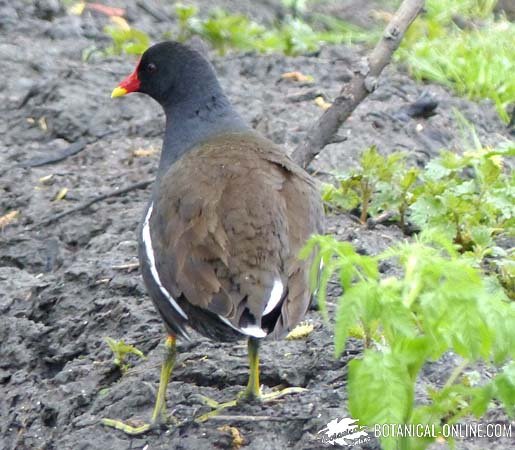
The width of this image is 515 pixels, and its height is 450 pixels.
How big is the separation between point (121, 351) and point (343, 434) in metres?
→ 1.02

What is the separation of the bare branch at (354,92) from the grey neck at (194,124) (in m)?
0.56

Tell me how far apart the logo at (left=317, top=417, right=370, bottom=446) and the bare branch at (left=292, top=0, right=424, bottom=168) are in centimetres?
194

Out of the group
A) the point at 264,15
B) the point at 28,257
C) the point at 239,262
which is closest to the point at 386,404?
the point at 239,262

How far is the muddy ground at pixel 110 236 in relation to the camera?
4117 mm

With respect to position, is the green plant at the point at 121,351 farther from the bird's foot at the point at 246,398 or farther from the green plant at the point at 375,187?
the green plant at the point at 375,187

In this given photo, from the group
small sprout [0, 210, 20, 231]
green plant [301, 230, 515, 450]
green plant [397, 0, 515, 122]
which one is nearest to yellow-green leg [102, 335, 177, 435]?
green plant [301, 230, 515, 450]

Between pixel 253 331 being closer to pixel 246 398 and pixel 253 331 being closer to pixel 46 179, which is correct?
pixel 246 398

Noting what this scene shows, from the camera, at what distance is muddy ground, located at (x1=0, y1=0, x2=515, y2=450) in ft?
13.5

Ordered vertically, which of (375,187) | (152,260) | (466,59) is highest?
(152,260)

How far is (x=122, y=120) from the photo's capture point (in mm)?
6883

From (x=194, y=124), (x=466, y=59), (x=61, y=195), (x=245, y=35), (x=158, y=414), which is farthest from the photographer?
(x=245, y=35)

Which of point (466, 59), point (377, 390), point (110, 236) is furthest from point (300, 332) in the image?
point (466, 59)

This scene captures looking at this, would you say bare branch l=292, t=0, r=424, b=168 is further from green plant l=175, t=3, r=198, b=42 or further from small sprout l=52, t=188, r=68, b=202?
green plant l=175, t=3, r=198, b=42

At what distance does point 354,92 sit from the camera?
18.2 feet
